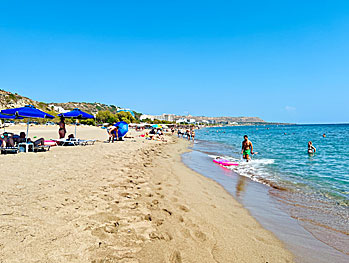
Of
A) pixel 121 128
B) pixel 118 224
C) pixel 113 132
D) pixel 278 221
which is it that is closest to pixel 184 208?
pixel 118 224

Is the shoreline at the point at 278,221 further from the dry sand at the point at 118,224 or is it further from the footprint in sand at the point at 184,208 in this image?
the footprint in sand at the point at 184,208

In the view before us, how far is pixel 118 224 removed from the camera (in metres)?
3.17

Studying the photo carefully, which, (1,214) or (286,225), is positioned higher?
(1,214)

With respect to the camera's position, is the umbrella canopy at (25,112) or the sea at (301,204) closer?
the sea at (301,204)

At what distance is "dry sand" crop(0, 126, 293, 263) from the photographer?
8.14 ft

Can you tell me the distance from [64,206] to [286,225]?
4.08m

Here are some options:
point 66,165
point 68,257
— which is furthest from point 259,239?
point 66,165

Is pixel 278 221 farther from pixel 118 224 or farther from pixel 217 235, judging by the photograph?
pixel 118 224

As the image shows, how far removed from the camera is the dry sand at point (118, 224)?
8.14 ft

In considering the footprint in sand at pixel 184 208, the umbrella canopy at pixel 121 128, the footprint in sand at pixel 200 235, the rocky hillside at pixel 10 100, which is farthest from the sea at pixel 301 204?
the rocky hillside at pixel 10 100

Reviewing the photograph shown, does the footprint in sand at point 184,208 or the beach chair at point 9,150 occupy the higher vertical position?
the beach chair at point 9,150

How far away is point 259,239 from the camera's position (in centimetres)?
341

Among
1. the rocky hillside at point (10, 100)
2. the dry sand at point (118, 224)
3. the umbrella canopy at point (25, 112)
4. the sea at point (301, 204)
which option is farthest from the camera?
the rocky hillside at point (10, 100)

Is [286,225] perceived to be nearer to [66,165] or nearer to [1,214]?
[1,214]
